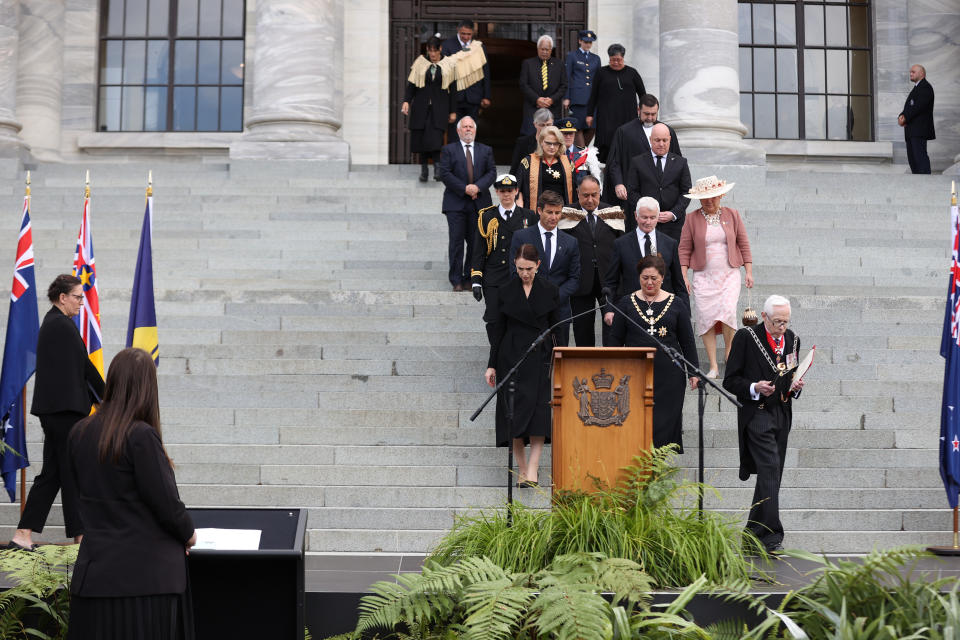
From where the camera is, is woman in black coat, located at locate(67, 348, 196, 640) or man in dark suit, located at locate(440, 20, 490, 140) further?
man in dark suit, located at locate(440, 20, 490, 140)

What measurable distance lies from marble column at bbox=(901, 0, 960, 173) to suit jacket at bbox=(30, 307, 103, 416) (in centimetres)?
1599

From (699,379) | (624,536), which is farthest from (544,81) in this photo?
(624,536)

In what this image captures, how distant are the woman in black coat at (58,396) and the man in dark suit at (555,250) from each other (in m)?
3.61

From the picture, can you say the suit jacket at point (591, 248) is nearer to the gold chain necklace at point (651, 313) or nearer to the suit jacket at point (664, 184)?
the suit jacket at point (664, 184)

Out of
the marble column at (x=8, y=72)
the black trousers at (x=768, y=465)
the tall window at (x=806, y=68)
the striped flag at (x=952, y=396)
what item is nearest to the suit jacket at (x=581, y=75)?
the tall window at (x=806, y=68)

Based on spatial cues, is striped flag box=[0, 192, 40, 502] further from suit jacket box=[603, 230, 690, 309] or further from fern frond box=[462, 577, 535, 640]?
suit jacket box=[603, 230, 690, 309]

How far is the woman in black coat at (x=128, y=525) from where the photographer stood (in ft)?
17.2

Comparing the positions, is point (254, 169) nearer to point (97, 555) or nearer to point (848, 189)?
point (848, 189)

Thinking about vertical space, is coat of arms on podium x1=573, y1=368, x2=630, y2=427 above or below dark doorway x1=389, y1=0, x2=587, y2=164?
below

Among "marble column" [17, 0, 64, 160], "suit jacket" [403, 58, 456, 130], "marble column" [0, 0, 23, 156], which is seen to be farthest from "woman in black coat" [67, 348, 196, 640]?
"marble column" [17, 0, 64, 160]

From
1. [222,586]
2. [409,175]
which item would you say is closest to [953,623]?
[222,586]

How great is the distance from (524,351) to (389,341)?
2440 millimetres

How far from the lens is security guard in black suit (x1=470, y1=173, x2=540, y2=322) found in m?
11.2

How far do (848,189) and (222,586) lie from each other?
1286cm
